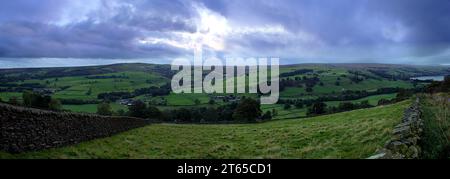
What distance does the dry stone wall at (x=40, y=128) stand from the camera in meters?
10.1

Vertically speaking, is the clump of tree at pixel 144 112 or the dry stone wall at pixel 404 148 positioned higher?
the dry stone wall at pixel 404 148

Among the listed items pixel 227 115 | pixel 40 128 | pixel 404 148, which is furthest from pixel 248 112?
pixel 404 148

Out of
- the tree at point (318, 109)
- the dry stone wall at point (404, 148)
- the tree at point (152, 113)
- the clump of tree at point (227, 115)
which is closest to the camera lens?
the dry stone wall at point (404, 148)

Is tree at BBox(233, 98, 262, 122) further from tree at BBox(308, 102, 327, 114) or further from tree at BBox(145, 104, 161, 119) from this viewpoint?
tree at BBox(308, 102, 327, 114)

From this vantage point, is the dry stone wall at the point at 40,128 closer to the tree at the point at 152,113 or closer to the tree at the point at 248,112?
the tree at the point at 248,112

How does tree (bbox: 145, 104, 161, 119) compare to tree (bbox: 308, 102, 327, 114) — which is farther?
tree (bbox: 308, 102, 327, 114)

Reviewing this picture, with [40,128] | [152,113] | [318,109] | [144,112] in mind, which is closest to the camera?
[40,128]

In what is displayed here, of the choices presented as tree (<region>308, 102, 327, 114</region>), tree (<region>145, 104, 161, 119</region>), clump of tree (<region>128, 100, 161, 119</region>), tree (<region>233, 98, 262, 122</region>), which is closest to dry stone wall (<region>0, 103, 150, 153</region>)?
tree (<region>233, 98, 262, 122</region>)

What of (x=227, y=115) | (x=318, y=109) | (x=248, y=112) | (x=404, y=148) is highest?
(x=404, y=148)

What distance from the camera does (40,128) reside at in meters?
11.8

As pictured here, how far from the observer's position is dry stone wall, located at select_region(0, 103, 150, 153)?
10.1 meters

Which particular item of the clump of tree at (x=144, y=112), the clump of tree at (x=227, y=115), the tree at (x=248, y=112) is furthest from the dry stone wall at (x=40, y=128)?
the clump of tree at (x=144, y=112)

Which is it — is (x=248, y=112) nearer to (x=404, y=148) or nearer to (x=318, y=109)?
(x=318, y=109)
